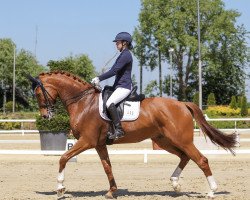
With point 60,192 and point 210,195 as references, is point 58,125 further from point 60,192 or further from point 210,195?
point 210,195

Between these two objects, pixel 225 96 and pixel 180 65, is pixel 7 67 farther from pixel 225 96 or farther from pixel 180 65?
pixel 225 96

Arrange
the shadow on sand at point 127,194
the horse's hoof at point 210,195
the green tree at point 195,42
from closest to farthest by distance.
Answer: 1. the horse's hoof at point 210,195
2. the shadow on sand at point 127,194
3. the green tree at point 195,42

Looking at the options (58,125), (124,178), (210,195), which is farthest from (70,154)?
(58,125)

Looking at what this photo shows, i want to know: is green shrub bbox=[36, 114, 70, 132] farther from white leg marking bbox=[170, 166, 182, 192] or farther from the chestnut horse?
white leg marking bbox=[170, 166, 182, 192]

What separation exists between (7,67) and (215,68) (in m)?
26.2

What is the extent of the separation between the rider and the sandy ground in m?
1.33

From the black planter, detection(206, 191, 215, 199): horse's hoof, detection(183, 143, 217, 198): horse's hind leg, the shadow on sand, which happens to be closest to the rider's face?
detection(183, 143, 217, 198): horse's hind leg

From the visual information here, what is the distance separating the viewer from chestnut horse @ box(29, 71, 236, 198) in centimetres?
964

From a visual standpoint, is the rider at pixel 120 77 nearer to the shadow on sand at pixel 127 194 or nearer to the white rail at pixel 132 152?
the shadow on sand at pixel 127 194

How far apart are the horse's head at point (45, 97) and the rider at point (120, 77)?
2.70 feet

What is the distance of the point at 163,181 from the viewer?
39.3 ft

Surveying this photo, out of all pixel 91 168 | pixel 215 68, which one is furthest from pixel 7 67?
pixel 91 168

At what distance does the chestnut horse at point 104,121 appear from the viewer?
9.64 metres

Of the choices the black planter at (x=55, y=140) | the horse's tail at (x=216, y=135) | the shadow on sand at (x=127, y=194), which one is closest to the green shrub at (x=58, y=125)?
the black planter at (x=55, y=140)
